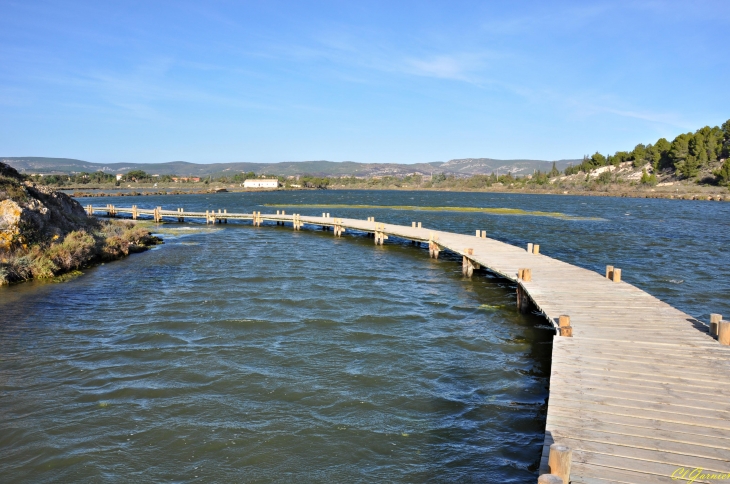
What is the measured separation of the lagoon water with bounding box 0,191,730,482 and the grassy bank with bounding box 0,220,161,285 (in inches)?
36.9

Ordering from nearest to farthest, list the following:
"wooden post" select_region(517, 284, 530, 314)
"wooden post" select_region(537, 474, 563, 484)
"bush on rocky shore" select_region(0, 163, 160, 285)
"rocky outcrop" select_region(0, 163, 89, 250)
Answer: "wooden post" select_region(537, 474, 563, 484) → "wooden post" select_region(517, 284, 530, 314) → "bush on rocky shore" select_region(0, 163, 160, 285) → "rocky outcrop" select_region(0, 163, 89, 250)

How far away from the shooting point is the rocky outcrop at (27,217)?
21.8 metres

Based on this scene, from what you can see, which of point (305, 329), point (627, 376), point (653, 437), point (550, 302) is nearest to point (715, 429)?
point (653, 437)

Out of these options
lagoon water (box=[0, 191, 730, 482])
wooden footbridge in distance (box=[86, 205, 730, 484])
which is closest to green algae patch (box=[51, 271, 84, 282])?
lagoon water (box=[0, 191, 730, 482])

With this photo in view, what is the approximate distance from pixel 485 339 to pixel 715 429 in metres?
7.55

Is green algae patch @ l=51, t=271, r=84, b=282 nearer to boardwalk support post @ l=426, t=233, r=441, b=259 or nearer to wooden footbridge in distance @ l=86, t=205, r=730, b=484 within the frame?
boardwalk support post @ l=426, t=233, r=441, b=259

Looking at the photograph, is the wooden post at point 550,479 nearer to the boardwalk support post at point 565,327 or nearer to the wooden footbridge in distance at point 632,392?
the wooden footbridge in distance at point 632,392

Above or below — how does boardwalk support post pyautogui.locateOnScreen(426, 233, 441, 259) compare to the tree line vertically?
below

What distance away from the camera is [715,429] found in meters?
6.88

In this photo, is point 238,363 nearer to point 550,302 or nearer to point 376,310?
point 376,310

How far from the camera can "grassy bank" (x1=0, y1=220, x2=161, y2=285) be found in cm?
2080

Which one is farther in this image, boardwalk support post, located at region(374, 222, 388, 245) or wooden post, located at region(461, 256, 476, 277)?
boardwalk support post, located at region(374, 222, 388, 245)

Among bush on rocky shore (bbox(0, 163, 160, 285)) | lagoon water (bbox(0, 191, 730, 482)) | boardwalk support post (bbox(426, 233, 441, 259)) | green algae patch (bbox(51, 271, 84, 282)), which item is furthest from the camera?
boardwalk support post (bbox(426, 233, 441, 259))

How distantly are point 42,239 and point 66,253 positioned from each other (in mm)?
1478
